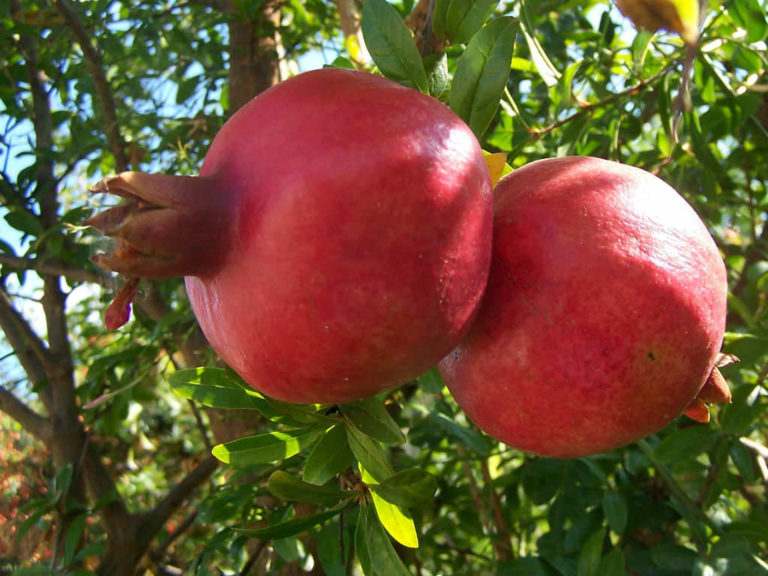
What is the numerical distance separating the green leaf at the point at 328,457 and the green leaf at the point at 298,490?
12 mm

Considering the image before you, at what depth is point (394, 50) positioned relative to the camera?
770mm

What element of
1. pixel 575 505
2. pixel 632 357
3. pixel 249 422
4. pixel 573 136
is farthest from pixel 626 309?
pixel 249 422

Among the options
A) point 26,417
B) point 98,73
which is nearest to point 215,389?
point 98,73

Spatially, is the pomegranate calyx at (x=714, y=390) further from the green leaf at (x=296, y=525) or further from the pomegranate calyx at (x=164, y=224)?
the pomegranate calyx at (x=164, y=224)

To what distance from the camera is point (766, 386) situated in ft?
3.81

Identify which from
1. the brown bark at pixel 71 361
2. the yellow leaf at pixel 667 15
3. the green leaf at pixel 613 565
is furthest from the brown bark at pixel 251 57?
the yellow leaf at pixel 667 15

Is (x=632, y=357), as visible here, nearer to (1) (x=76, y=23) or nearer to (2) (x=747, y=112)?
(2) (x=747, y=112)

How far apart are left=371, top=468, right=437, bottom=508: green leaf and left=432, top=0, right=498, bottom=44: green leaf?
494 millimetres

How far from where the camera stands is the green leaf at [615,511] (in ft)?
4.27

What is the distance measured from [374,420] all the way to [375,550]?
151mm

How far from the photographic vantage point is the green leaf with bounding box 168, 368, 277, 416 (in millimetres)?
835

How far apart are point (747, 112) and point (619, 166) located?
66cm

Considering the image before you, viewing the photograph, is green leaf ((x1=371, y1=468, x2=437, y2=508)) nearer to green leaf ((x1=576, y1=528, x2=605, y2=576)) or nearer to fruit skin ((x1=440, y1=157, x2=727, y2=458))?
fruit skin ((x1=440, y1=157, x2=727, y2=458))

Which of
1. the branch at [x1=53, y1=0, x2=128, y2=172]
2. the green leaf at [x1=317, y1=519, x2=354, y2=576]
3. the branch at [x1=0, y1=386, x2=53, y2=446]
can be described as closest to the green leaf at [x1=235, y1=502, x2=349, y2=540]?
the green leaf at [x1=317, y1=519, x2=354, y2=576]
